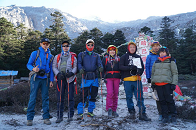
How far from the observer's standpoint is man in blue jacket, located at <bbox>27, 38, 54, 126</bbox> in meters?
3.45

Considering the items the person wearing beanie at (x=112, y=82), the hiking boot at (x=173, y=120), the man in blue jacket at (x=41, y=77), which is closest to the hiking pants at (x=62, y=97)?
the man in blue jacket at (x=41, y=77)

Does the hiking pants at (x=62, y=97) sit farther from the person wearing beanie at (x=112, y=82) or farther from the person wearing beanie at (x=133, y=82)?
the person wearing beanie at (x=133, y=82)

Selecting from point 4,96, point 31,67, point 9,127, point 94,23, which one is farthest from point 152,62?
point 94,23

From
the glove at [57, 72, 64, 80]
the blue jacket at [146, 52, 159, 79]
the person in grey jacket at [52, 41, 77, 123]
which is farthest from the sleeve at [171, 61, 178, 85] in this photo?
the glove at [57, 72, 64, 80]

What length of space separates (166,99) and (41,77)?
3.39 m

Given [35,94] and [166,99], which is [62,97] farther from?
[166,99]

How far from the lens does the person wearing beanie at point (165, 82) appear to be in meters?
3.49

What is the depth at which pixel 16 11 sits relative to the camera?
368 ft

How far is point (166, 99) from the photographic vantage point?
3547 millimetres

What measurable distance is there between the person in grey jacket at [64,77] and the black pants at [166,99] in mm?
2412

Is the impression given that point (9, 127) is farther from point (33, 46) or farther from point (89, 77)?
point (33, 46)

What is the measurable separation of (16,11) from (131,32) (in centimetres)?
9858

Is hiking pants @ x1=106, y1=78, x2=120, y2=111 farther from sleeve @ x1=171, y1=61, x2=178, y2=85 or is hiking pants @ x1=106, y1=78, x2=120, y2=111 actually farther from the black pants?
sleeve @ x1=171, y1=61, x2=178, y2=85

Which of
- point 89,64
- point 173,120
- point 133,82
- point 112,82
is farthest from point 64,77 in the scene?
point 173,120
